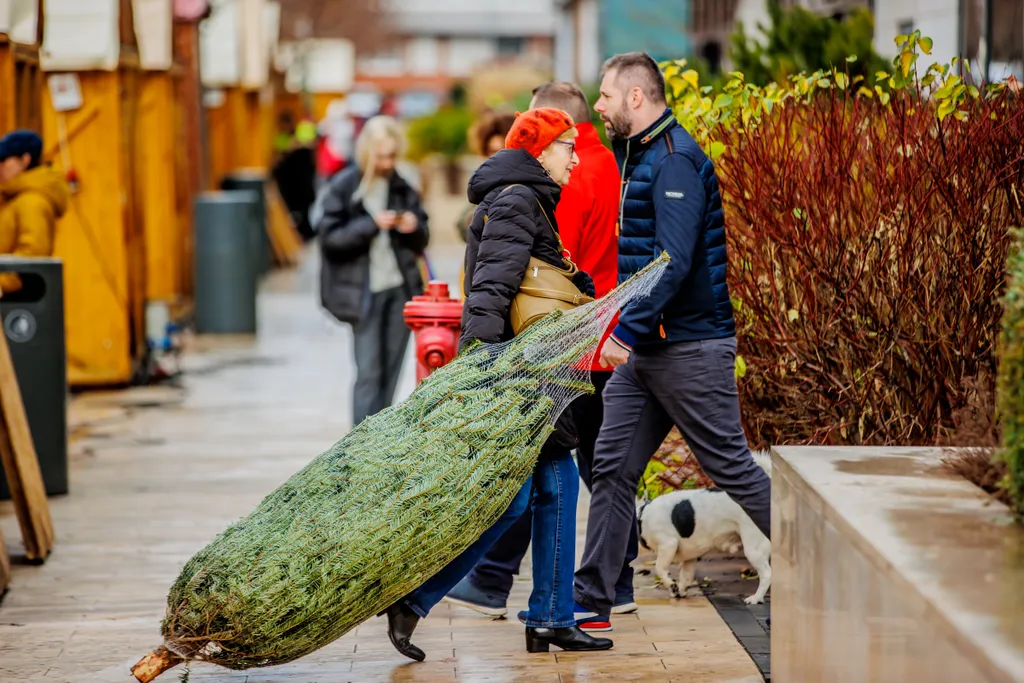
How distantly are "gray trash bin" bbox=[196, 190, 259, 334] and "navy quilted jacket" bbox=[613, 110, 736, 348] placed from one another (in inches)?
417

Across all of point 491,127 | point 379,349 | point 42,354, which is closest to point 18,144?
point 42,354

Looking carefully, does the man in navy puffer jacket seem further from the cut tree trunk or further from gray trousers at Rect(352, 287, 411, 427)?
gray trousers at Rect(352, 287, 411, 427)

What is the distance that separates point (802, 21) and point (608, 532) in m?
8.01

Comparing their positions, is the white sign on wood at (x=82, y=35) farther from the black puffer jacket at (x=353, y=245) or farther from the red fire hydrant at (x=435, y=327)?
the red fire hydrant at (x=435, y=327)

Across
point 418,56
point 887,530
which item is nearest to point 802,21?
point 887,530

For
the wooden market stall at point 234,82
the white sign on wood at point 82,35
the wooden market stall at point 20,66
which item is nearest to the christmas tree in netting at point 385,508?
the wooden market stall at point 20,66

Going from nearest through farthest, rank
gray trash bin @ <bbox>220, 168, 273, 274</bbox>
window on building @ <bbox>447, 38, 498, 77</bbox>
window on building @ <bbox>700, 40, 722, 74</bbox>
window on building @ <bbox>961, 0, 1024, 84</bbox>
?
window on building @ <bbox>961, 0, 1024, 84</bbox> → window on building @ <bbox>700, 40, 722, 74</bbox> → gray trash bin @ <bbox>220, 168, 273, 274</bbox> → window on building @ <bbox>447, 38, 498, 77</bbox>

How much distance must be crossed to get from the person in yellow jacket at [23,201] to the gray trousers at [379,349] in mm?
1916

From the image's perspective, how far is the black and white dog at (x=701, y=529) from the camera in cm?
570

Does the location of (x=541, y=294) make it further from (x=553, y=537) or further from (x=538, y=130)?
(x=553, y=537)

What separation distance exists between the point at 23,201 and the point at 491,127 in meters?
2.80

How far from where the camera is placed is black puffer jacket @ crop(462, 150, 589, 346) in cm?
489

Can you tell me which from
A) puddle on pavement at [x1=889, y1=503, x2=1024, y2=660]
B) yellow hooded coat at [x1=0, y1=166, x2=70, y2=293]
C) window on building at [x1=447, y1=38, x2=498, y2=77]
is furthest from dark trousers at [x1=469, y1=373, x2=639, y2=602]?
window on building at [x1=447, y1=38, x2=498, y2=77]

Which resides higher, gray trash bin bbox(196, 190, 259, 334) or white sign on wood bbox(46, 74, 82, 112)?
white sign on wood bbox(46, 74, 82, 112)
